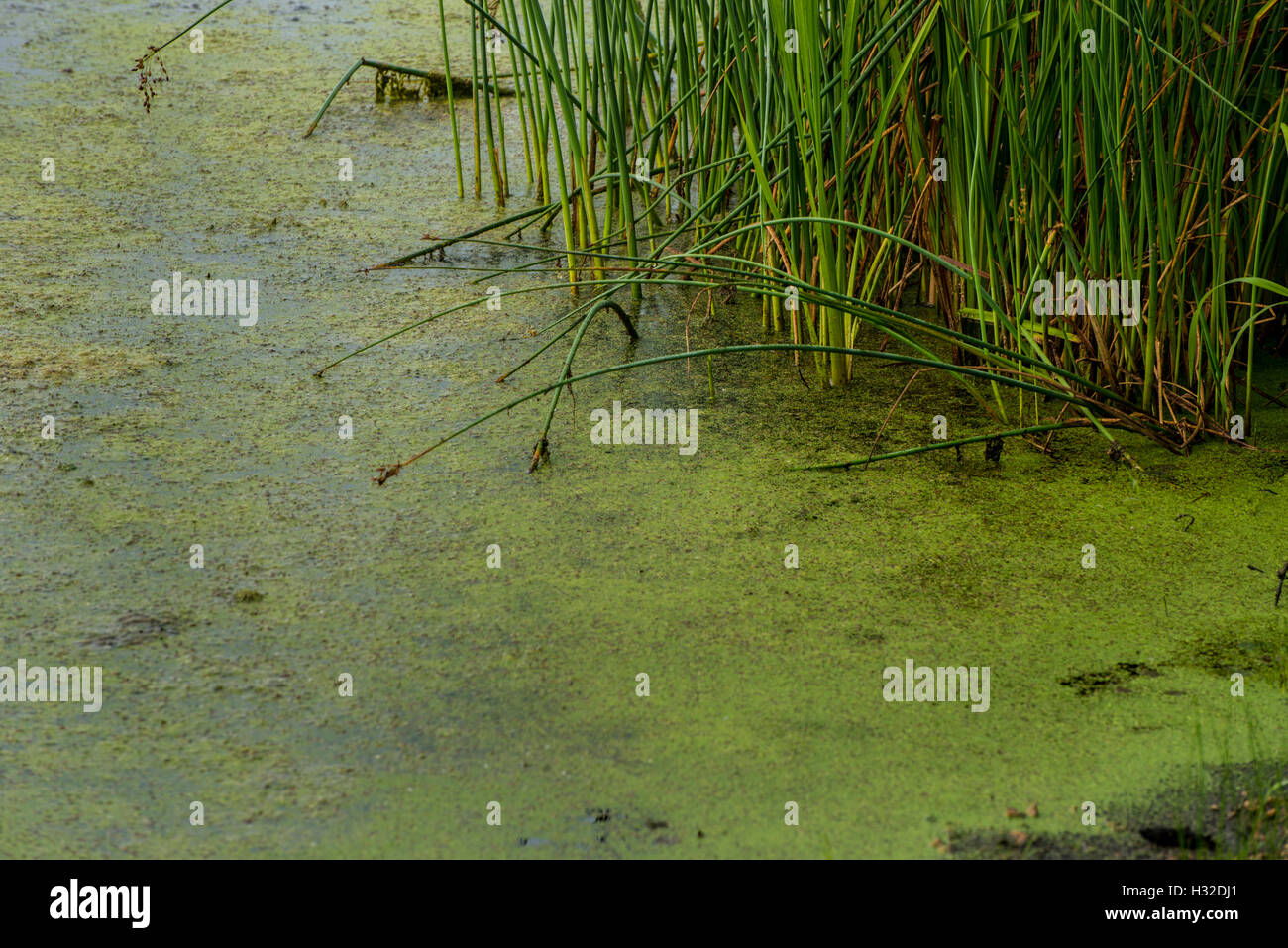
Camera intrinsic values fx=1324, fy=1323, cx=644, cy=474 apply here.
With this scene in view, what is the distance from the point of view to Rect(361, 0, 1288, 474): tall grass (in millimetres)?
1745

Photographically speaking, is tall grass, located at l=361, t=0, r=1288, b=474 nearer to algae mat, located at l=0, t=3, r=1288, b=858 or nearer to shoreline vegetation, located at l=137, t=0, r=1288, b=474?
shoreline vegetation, located at l=137, t=0, r=1288, b=474

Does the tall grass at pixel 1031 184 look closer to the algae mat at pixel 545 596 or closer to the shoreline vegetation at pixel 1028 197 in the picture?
the shoreline vegetation at pixel 1028 197

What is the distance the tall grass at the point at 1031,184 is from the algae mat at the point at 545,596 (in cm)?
12

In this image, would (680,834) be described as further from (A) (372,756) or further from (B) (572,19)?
(B) (572,19)

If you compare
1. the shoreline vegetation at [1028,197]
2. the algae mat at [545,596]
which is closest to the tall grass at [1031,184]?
the shoreline vegetation at [1028,197]

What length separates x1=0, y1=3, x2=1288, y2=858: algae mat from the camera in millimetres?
1214

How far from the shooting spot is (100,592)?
1.51 metres

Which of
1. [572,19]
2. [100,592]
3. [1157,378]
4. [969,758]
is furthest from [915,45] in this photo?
[100,592]

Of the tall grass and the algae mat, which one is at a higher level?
the tall grass

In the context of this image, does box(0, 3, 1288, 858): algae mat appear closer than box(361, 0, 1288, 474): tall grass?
Yes

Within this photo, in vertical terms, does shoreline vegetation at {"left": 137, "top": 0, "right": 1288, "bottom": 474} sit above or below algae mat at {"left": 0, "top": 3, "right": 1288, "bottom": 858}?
above

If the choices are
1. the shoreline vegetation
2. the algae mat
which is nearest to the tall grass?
the shoreline vegetation
